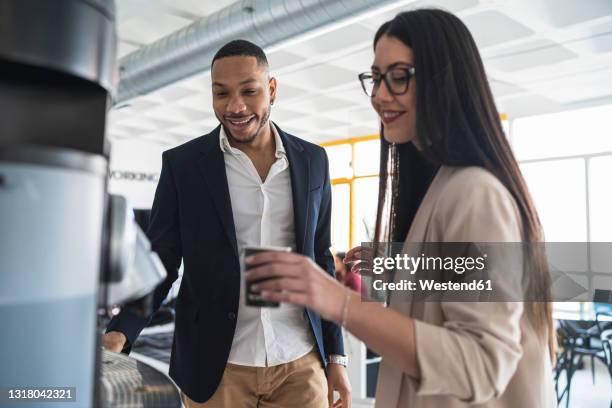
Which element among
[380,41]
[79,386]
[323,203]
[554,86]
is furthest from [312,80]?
[79,386]

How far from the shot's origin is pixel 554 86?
23.5ft

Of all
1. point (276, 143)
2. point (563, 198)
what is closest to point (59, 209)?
point (276, 143)

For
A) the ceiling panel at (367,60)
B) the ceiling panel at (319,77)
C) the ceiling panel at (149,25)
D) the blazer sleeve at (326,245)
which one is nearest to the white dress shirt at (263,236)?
the blazer sleeve at (326,245)

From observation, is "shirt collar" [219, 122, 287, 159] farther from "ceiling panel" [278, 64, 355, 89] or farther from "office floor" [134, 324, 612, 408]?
"ceiling panel" [278, 64, 355, 89]

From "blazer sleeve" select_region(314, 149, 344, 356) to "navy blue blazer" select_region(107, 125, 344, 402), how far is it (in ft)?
0.22

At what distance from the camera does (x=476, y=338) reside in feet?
2.93

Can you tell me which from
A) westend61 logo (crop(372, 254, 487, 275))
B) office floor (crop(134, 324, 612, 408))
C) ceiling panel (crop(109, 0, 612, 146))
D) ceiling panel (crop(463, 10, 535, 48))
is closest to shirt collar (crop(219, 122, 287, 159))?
westend61 logo (crop(372, 254, 487, 275))

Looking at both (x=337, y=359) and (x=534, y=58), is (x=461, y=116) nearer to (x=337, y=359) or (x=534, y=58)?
(x=337, y=359)

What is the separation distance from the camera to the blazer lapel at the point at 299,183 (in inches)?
68.4

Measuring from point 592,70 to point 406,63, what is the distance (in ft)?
20.9

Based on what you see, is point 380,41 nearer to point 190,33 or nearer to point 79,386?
point 79,386

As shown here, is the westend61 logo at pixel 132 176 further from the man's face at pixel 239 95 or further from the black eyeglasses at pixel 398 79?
the black eyeglasses at pixel 398 79

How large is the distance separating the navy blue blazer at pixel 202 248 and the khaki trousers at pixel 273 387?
0.12 feet

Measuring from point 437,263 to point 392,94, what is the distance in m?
0.33
